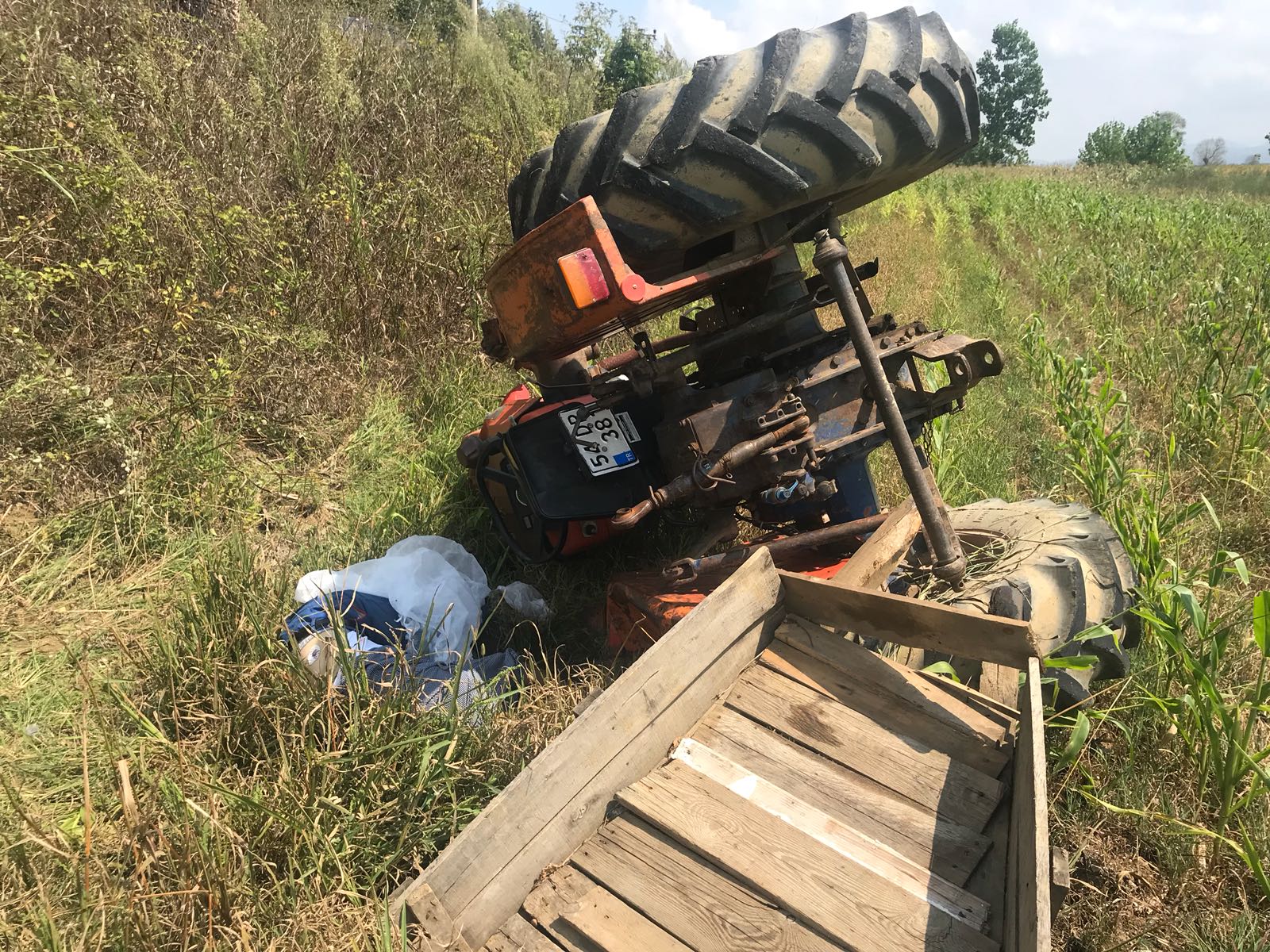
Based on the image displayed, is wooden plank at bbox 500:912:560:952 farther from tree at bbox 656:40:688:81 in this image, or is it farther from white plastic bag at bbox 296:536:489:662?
tree at bbox 656:40:688:81

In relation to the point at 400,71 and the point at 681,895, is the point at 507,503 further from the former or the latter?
the point at 400,71

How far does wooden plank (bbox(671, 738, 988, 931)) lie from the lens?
5.18 feet

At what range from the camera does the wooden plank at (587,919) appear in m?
1.59

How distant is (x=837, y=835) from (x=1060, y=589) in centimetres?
116

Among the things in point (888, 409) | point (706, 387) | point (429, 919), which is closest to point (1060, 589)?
point (888, 409)

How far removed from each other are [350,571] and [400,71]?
4540mm

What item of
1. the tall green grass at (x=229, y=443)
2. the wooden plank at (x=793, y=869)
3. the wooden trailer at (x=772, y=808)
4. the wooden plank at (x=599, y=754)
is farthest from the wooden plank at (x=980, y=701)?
the tall green grass at (x=229, y=443)

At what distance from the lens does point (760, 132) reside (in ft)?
6.35

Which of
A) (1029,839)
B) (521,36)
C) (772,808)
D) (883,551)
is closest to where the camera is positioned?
(1029,839)

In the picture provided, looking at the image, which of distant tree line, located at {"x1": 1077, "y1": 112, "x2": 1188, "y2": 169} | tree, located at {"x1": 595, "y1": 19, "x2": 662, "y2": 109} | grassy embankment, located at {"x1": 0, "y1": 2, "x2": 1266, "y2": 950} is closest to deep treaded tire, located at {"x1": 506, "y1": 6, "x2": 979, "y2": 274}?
grassy embankment, located at {"x1": 0, "y1": 2, "x2": 1266, "y2": 950}

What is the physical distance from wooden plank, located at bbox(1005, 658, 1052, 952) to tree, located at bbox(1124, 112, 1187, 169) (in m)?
61.1

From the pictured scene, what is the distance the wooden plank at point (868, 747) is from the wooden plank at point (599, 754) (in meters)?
0.10

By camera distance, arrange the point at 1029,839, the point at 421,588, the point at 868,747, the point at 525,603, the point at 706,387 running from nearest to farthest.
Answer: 1. the point at 1029,839
2. the point at 868,747
3. the point at 706,387
4. the point at 421,588
5. the point at 525,603

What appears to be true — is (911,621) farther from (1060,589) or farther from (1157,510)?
(1157,510)
